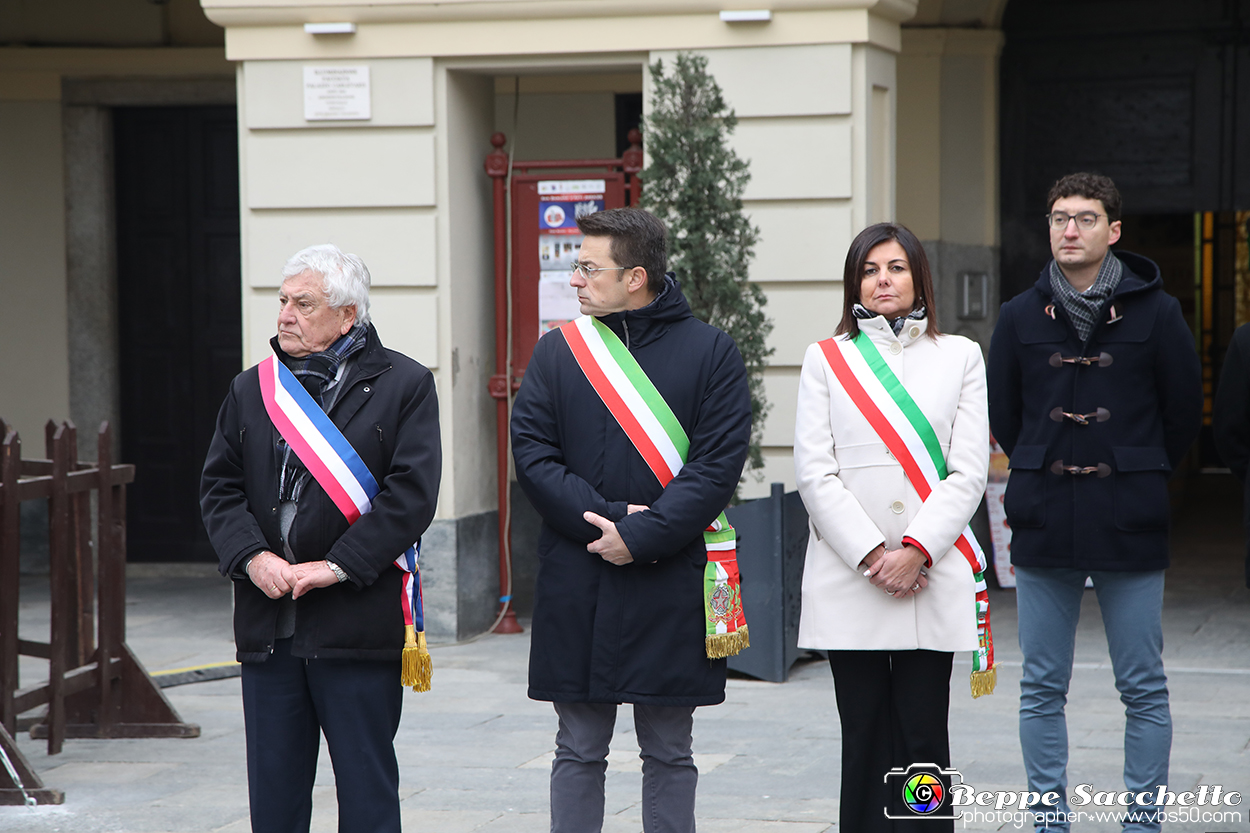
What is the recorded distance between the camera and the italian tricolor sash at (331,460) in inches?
150

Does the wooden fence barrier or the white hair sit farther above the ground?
the white hair

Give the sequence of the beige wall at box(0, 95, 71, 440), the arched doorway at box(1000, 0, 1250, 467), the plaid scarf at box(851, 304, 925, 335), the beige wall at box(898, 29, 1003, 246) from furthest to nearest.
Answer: the beige wall at box(0, 95, 71, 440) < the beige wall at box(898, 29, 1003, 246) < the arched doorway at box(1000, 0, 1250, 467) < the plaid scarf at box(851, 304, 925, 335)

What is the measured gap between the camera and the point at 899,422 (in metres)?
3.99

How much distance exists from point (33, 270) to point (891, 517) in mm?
7966

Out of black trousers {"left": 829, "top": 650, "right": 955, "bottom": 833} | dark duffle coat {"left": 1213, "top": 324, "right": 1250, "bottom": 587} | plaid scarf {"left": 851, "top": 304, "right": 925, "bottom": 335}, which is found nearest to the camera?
black trousers {"left": 829, "top": 650, "right": 955, "bottom": 833}

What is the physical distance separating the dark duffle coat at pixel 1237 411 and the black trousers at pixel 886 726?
3.81 ft

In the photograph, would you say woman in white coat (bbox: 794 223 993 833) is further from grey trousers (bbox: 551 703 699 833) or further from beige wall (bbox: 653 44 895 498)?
beige wall (bbox: 653 44 895 498)

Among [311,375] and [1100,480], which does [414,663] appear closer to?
[311,375]

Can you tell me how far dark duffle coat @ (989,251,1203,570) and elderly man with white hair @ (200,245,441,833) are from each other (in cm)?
176

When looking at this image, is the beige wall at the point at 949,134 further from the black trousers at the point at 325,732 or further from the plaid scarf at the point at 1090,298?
the black trousers at the point at 325,732

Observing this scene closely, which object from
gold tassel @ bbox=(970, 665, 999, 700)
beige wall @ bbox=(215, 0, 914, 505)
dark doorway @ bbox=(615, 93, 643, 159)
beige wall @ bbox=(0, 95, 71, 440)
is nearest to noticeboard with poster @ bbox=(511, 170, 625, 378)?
beige wall @ bbox=(215, 0, 914, 505)

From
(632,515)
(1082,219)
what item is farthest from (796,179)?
(632,515)

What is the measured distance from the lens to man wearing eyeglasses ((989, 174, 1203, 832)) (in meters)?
4.34

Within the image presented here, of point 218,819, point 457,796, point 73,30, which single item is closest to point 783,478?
point 457,796
